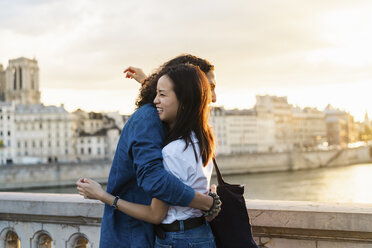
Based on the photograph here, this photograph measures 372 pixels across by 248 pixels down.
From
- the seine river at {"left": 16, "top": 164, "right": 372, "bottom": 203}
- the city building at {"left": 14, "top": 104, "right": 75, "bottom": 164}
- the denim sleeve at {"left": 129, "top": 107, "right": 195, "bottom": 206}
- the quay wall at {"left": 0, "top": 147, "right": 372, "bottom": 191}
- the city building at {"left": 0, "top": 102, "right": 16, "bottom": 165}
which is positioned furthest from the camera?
the city building at {"left": 14, "top": 104, "right": 75, "bottom": 164}

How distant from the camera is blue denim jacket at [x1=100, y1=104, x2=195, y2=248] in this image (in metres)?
1.96

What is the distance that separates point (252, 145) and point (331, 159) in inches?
515

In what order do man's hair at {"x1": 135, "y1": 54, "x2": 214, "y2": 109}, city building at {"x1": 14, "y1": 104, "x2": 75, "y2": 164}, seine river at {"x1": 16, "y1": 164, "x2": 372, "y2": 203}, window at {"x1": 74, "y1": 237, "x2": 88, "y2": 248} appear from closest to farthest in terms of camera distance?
man's hair at {"x1": 135, "y1": 54, "x2": 214, "y2": 109}
window at {"x1": 74, "y1": 237, "x2": 88, "y2": 248}
seine river at {"x1": 16, "y1": 164, "x2": 372, "y2": 203}
city building at {"x1": 14, "y1": 104, "x2": 75, "y2": 164}

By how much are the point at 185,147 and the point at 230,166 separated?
55.6 meters

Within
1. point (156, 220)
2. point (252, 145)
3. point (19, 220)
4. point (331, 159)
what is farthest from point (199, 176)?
point (252, 145)

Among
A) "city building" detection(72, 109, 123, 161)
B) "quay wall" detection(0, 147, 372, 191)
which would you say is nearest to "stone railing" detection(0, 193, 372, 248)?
"quay wall" detection(0, 147, 372, 191)

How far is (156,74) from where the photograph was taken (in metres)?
2.31

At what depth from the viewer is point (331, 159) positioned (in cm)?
6856

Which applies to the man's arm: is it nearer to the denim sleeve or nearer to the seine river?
the denim sleeve

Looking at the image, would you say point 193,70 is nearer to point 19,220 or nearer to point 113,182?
point 113,182

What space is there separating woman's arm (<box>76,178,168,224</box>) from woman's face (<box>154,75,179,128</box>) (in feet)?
1.20

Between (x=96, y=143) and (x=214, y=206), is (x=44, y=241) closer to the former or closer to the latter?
(x=214, y=206)

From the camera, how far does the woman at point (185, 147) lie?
6.77 ft

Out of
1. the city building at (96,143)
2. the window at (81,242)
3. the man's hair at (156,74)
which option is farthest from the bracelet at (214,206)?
the city building at (96,143)
